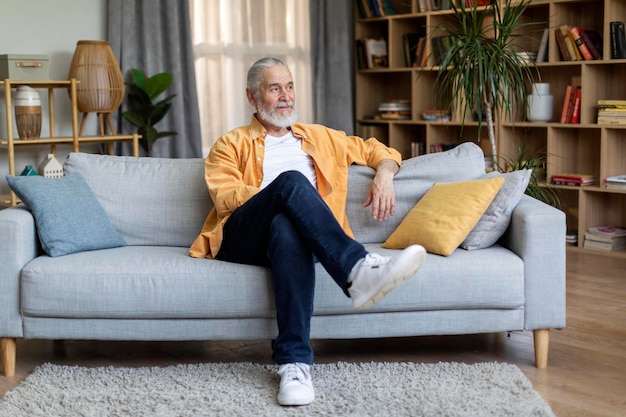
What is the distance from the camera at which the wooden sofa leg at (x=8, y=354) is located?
290cm

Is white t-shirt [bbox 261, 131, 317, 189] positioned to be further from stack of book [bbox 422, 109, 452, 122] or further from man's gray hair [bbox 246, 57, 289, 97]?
stack of book [bbox 422, 109, 452, 122]

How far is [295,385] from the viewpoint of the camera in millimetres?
2553

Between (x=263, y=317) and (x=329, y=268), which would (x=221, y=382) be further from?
(x=329, y=268)

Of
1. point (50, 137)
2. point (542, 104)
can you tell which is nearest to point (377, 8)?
point (542, 104)

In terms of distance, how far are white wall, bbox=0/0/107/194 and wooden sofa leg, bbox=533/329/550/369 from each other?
3145 mm

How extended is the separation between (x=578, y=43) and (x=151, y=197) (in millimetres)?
2845

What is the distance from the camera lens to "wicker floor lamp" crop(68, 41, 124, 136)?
4797mm

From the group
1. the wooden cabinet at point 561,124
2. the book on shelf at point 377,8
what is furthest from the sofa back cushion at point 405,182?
the book on shelf at point 377,8

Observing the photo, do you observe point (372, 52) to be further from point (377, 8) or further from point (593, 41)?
point (593, 41)

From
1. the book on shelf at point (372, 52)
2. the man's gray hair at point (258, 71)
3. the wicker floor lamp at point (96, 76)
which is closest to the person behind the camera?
the man's gray hair at point (258, 71)

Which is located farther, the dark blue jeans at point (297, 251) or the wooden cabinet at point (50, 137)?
the wooden cabinet at point (50, 137)

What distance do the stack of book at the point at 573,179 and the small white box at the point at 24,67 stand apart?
2.97 meters

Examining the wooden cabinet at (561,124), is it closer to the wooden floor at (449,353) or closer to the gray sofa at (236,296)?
the wooden floor at (449,353)

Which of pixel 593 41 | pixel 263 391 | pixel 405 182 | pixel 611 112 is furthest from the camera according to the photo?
pixel 593 41
